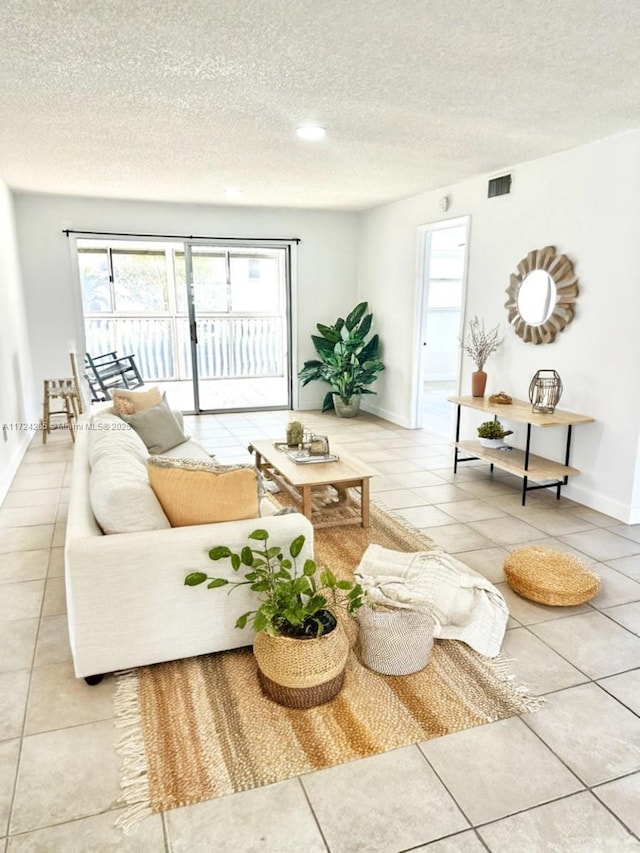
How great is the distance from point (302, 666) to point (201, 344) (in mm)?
5507

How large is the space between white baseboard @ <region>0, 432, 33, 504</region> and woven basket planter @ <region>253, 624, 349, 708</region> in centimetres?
271

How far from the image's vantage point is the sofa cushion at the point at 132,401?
148 inches

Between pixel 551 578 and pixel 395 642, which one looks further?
pixel 551 578

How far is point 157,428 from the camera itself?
12.3ft

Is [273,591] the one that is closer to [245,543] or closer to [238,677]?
[245,543]

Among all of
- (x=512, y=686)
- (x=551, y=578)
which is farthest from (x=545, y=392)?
(x=512, y=686)

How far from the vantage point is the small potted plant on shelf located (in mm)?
4219

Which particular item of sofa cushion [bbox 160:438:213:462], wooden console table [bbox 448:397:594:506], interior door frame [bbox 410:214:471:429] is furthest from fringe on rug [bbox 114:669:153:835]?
interior door frame [bbox 410:214:471:429]

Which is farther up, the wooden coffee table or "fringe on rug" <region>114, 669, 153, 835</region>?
the wooden coffee table

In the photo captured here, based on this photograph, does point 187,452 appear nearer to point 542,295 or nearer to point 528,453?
point 528,453

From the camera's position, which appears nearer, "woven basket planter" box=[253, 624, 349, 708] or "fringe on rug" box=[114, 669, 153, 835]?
"fringe on rug" box=[114, 669, 153, 835]

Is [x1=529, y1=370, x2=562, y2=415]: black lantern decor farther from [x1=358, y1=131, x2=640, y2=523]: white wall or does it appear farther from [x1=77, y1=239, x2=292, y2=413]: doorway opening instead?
[x1=77, y1=239, x2=292, y2=413]: doorway opening

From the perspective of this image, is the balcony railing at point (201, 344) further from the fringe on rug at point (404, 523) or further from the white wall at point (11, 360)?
the fringe on rug at point (404, 523)

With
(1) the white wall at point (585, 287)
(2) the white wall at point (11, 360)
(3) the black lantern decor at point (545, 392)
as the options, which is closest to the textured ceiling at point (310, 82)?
(1) the white wall at point (585, 287)
